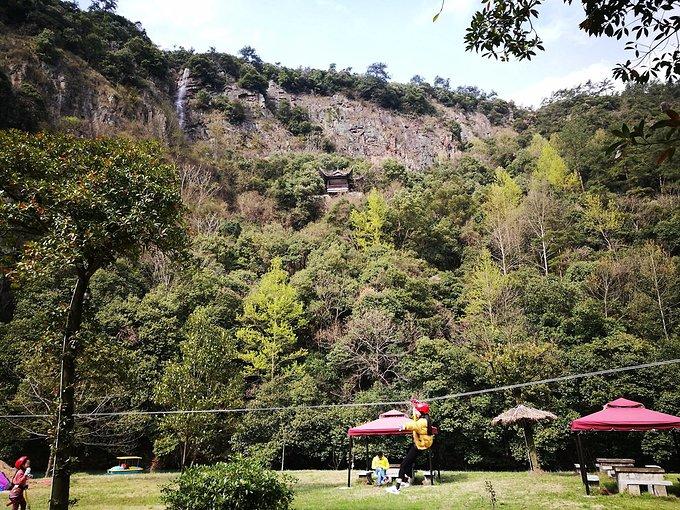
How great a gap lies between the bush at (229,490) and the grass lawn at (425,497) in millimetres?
2467

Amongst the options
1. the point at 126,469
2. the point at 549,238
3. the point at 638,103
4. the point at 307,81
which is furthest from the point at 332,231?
the point at 307,81

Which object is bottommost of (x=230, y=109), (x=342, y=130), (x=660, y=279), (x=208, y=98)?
(x=660, y=279)

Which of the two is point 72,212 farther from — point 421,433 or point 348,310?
point 348,310

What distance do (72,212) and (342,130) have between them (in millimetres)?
56695

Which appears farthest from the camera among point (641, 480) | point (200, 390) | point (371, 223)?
point (371, 223)

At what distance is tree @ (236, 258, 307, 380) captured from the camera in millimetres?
20812

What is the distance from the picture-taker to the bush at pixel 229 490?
5.21 m

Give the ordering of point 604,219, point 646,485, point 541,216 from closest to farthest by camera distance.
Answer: point 646,485 → point 604,219 → point 541,216

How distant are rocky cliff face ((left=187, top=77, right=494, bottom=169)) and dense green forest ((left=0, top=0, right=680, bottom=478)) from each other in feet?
43.7

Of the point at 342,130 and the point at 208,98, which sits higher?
the point at 208,98

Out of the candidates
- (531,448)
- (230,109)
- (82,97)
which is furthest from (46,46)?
(531,448)

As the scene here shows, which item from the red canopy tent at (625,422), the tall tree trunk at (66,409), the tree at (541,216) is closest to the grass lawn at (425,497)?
the red canopy tent at (625,422)

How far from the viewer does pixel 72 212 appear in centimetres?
735

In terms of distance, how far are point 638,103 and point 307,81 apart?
42415mm
